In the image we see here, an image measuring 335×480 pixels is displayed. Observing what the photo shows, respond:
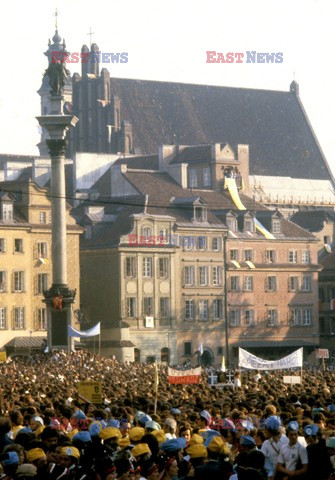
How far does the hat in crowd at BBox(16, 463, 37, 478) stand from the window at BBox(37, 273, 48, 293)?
88.1 m

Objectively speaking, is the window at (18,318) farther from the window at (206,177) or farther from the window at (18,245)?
the window at (206,177)

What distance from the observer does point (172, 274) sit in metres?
116

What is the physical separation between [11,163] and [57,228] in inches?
2290

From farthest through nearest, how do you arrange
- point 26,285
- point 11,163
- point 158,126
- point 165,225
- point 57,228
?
point 158,126 < point 11,163 < point 165,225 < point 26,285 < point 57,228

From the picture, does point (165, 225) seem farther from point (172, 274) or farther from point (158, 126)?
point (158, 126)

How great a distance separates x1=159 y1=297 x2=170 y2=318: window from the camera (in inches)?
4557

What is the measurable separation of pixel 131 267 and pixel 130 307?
244 centimetres

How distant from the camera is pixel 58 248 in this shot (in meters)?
85.9

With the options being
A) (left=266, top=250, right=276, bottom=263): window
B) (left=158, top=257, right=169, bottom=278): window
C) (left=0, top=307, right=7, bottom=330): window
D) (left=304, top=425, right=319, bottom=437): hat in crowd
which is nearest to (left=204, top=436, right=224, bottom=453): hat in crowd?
(left=304, top=425, right=319, bottom=437): hat in crowd

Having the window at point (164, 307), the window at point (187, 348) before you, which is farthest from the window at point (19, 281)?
the window at point (187, 348)

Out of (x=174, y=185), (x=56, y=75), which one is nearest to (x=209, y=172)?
(x=174, y=185)

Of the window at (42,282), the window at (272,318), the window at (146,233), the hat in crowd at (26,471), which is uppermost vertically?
the window at (146,233)

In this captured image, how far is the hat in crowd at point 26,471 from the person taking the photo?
18.3 meters

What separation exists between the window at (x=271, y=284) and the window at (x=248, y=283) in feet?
4.66
